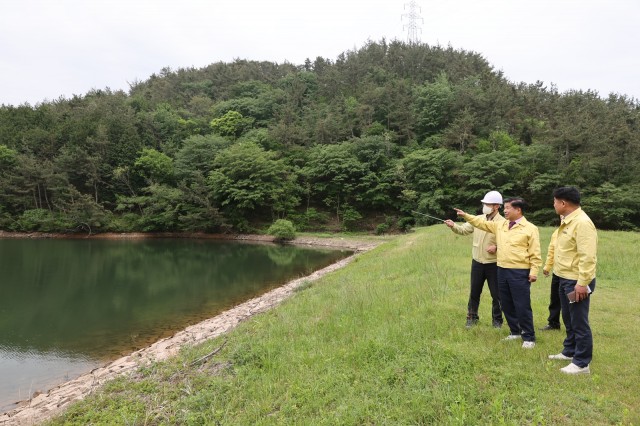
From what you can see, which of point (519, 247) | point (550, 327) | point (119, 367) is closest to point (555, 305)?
point (550, 327)

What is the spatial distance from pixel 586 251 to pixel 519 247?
891 mm

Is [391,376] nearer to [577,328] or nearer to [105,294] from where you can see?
[577,328]

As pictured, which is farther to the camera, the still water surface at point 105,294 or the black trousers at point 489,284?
the still water surface at point 105,294

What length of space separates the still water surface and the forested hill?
8751mm

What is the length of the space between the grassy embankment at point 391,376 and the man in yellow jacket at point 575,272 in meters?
0.26

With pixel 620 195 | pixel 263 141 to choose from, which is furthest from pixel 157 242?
pixel 620 195

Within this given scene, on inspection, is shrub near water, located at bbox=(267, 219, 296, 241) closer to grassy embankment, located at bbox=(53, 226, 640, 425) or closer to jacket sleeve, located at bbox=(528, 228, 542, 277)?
grassy embankment, located at bbox=(53, 226, 640, 425)

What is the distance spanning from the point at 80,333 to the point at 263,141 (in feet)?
124

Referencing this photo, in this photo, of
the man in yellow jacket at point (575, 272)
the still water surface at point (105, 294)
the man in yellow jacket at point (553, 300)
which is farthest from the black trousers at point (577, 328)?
the still water surface at point (105, 294)

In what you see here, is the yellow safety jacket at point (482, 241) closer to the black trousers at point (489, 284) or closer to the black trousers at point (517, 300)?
the black trousers at point (489, 284)

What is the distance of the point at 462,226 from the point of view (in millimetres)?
5852

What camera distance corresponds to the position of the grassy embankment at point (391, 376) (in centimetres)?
355

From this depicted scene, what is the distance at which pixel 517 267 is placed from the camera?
16.2 feet

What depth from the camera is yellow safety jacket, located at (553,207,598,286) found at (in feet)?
13.4
